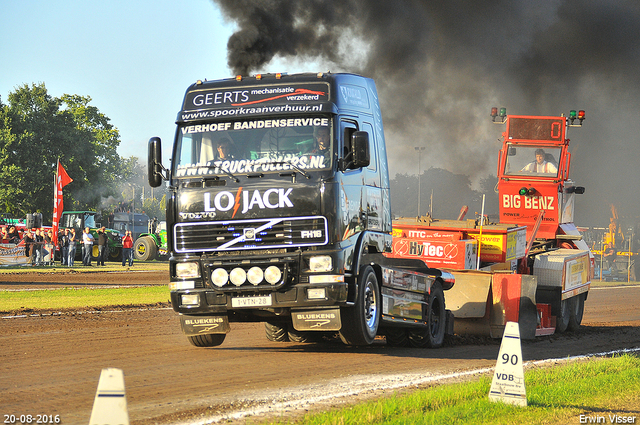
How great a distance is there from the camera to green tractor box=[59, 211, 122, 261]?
128 feet

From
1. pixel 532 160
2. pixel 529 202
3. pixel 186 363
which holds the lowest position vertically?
pixel 186 363

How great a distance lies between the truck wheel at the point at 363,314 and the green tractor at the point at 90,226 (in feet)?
101

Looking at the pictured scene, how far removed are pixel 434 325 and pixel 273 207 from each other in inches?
163

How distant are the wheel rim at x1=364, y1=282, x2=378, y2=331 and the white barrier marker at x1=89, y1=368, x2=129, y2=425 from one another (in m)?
6.13

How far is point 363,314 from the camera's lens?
9680 millimetres

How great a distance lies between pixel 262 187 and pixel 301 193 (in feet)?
1.58

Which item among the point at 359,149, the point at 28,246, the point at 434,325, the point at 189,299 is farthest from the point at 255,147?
the point at 28,246

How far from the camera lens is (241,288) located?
918cm

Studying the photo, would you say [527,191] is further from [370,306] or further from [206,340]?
[206,340]

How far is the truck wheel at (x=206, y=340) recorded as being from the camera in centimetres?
1051

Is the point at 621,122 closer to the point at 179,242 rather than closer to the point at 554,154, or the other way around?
the point at 554,154

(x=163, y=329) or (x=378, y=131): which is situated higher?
(x=378, y=131)

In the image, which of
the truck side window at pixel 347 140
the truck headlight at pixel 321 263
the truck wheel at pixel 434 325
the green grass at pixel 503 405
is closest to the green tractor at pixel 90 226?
the truck wheel at pixel 434 325

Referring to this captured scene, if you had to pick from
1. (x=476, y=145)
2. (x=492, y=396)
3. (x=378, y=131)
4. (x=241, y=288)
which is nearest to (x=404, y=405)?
(x=492, y=396)
